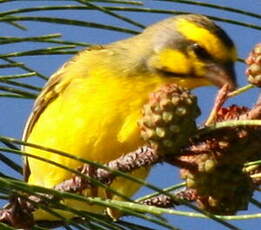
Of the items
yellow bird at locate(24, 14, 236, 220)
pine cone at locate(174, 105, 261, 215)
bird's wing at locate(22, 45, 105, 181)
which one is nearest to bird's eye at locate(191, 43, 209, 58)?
yellow bird at locate(24, 14, 236, 220)

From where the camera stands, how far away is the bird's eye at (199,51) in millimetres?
2622

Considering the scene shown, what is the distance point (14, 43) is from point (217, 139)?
2.49 feet

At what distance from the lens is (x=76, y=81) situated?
9.70ft

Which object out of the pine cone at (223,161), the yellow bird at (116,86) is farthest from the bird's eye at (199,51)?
the pine cone at (223,161)

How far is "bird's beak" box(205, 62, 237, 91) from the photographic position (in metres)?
2.45

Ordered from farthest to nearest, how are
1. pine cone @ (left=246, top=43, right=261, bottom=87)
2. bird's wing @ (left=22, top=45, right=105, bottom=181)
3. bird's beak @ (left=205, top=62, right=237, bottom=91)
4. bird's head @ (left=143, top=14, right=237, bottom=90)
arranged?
1. bird's wing @ (left=22, top=45, right=105, bottom=181)
2. bird's head @ (left=143, top=14, right=237, bottom=90)
3. bird's beak @ (left=205, top=62, right=237, bottom=91)
4. pine cone @ (left=246, top=43, right=261, bottom=87)

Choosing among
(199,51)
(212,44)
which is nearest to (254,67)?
(212,44)

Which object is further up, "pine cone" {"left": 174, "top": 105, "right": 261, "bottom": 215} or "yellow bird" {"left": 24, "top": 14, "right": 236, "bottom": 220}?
"yellow bird" {"left": 24, "top": 14, "right": 236, "bottom": 220}

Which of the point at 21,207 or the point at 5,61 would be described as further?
the point at 5,61

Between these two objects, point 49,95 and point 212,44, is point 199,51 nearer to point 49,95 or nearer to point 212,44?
point 212,44

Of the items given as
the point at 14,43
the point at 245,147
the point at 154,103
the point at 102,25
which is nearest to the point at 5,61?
the point at 14,43

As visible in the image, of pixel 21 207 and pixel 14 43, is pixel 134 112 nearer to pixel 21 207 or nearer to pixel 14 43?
pixel 14 43

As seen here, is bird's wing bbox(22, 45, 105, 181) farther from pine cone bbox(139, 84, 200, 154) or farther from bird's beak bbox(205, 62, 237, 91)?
pine cone bbox(139, 84, 200, 154)

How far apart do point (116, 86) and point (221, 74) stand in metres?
0.43
